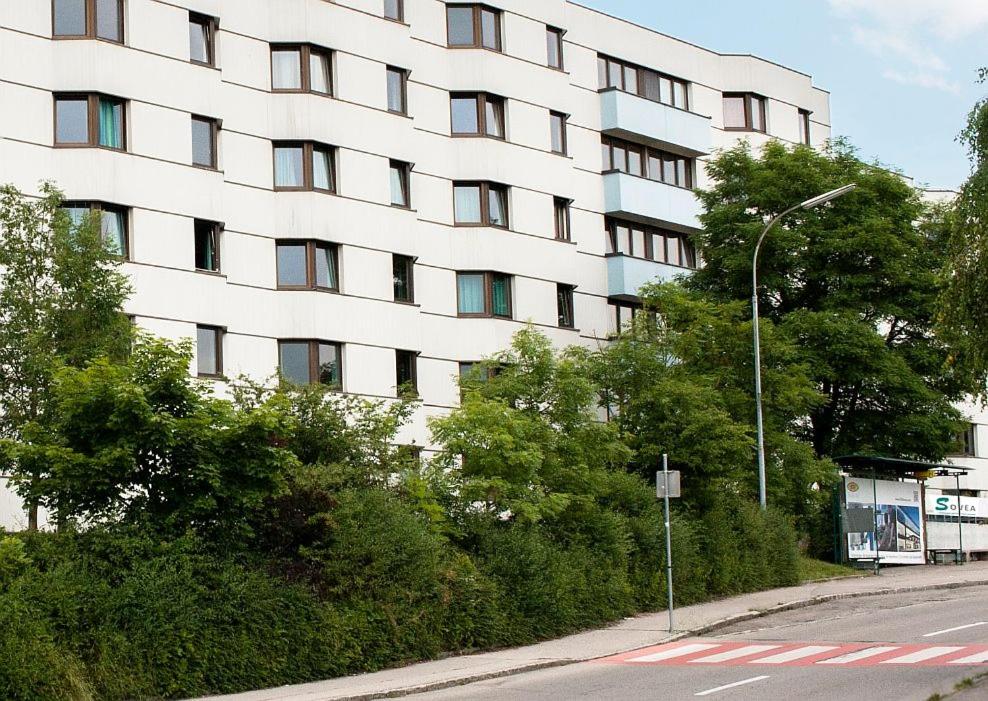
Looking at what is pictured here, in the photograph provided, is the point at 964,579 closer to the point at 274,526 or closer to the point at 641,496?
the point at 641,496

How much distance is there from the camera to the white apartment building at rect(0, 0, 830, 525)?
35438mm

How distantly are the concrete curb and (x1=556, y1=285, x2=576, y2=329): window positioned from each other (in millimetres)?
14797

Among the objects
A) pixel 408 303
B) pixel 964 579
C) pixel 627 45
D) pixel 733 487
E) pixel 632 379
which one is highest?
pixel 627 45

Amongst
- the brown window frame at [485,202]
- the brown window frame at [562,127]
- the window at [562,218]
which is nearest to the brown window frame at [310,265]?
the brown window frame at [485,202]

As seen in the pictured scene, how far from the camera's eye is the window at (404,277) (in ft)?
136

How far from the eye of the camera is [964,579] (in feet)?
122

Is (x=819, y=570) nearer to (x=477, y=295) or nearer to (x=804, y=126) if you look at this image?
(x=477, y=295)

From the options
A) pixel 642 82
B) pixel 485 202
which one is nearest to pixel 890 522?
pixel 485 202

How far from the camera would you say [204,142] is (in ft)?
124

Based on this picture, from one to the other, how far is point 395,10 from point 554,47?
6342mm

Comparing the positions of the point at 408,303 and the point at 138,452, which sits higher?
the point at 408,303

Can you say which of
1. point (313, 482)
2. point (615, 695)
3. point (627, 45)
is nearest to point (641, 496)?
point (313, 482)

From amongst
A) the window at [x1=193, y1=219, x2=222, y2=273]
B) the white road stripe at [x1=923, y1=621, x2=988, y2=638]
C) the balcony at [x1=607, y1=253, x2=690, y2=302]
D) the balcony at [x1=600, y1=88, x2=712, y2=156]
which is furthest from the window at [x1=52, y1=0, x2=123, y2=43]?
the white road stripe at [x1=923, y1=621, x2=988, y2=638]

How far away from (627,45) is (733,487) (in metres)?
20.0
